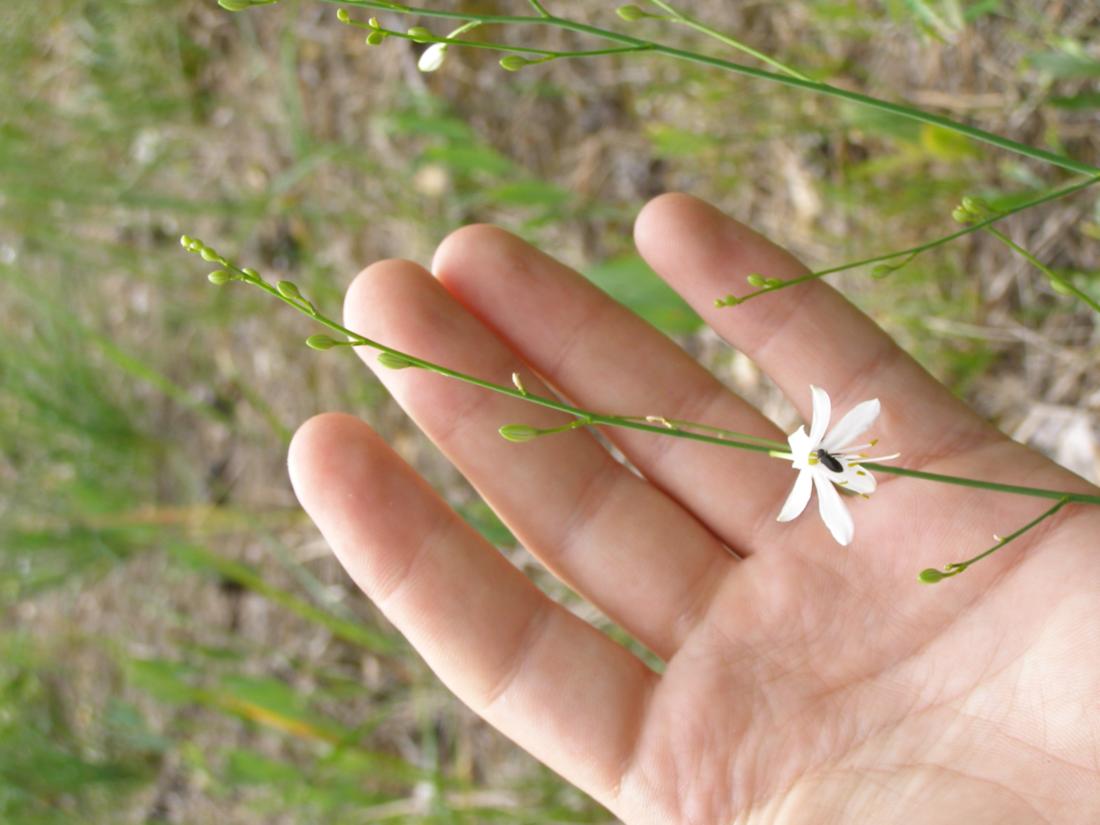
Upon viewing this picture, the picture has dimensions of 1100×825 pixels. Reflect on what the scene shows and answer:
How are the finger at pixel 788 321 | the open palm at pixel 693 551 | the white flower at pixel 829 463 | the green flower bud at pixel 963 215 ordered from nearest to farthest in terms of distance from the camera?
1. the green flower bud at pixel 963 215
2. the white flower at pixel 829 463
3. the open palm at pixel 693 551
4. the finger at pixel 788 321

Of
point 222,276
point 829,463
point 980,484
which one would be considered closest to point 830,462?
point 829,463

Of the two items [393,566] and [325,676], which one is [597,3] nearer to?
[393,566]

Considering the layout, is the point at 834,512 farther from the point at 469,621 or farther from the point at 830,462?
the point at 469,621

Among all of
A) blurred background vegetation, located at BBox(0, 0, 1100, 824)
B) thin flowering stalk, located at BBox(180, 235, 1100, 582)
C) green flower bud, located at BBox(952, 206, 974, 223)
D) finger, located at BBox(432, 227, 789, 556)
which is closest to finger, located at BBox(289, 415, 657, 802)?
finger, located at BBox(432, 227, 789, 556)

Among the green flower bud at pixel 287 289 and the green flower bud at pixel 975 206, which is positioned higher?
the green flower bud at pixel 975 206

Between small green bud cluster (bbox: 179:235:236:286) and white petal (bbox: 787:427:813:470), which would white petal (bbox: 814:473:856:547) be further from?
small green bud cluster (bbox: 179:235:236:286)

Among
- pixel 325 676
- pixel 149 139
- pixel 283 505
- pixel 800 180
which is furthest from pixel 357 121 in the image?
pixel 325 676

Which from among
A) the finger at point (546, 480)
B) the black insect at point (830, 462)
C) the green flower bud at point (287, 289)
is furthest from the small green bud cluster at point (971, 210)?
the green flower bud at point (287, 289)

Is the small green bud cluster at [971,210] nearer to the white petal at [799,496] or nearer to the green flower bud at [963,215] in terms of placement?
the green flower bud at [963,215]
